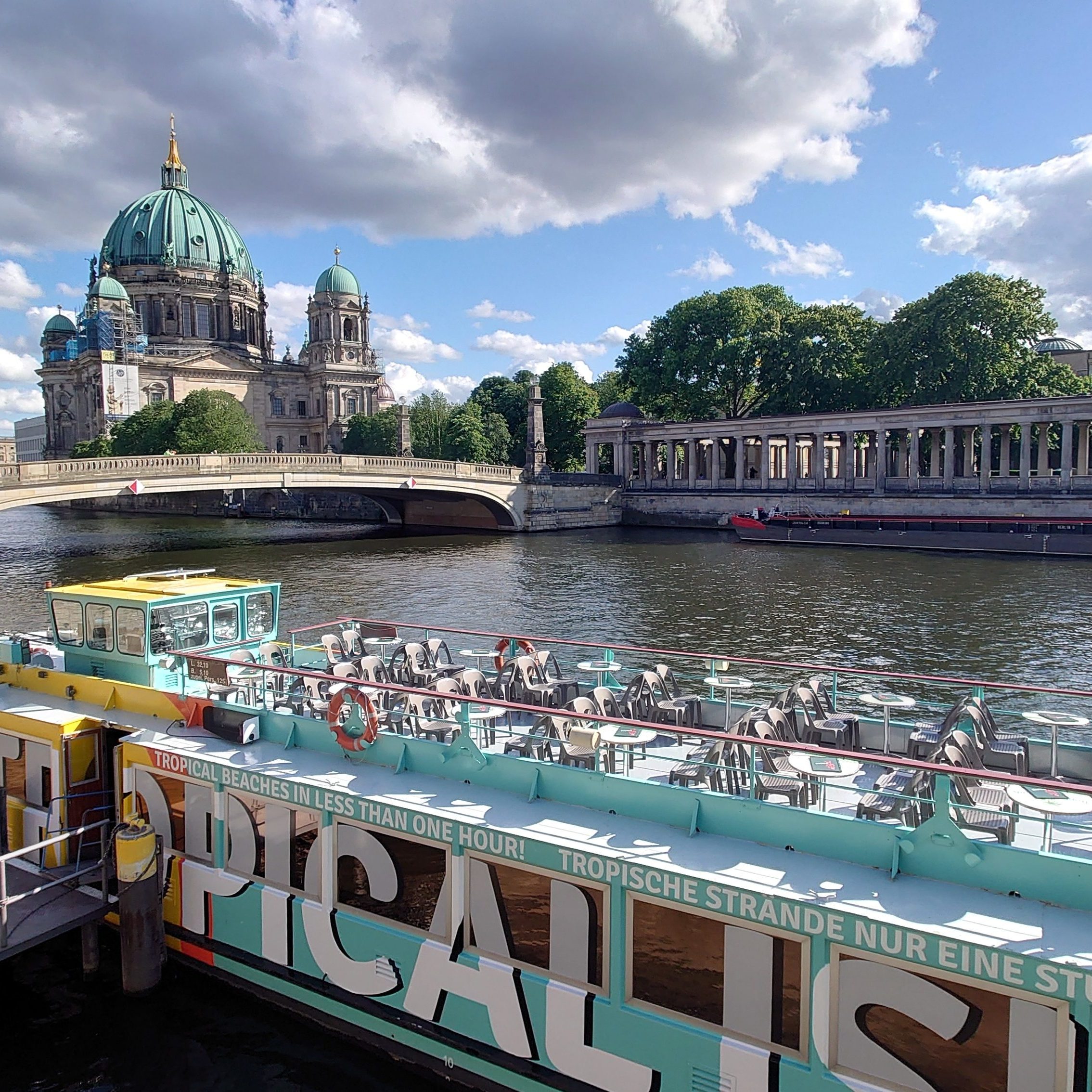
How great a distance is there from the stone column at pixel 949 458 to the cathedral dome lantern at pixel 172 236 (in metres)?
106

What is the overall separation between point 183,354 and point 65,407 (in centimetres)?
1994

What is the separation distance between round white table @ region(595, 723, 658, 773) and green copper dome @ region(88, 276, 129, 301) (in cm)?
13070

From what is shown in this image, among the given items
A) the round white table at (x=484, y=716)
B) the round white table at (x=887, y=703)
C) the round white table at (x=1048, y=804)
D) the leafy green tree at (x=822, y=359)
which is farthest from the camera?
the leafy green tree at (x=822, y=359)

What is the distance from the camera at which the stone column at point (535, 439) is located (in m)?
66.1

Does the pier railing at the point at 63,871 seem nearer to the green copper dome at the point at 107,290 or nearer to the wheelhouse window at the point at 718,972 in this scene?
the wheelhouse window at the point at 718,972

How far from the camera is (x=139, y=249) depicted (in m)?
130

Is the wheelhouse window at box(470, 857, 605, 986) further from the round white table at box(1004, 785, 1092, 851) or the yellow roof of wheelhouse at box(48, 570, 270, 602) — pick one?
the yellow roof of wheelhouse at box(48, 570, 270, 602)

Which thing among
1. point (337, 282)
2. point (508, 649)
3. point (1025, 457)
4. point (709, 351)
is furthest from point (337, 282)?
point (508, 649)

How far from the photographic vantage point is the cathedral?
11781 cm

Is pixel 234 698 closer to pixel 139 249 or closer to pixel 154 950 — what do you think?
pixel 154 950

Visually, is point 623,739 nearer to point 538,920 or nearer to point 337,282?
point 538,920

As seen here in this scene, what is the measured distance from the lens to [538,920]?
6.84 metres

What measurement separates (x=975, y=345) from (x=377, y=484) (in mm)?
41079

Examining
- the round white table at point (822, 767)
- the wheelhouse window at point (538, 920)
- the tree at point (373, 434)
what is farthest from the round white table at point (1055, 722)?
the tree at point (373, 434)
